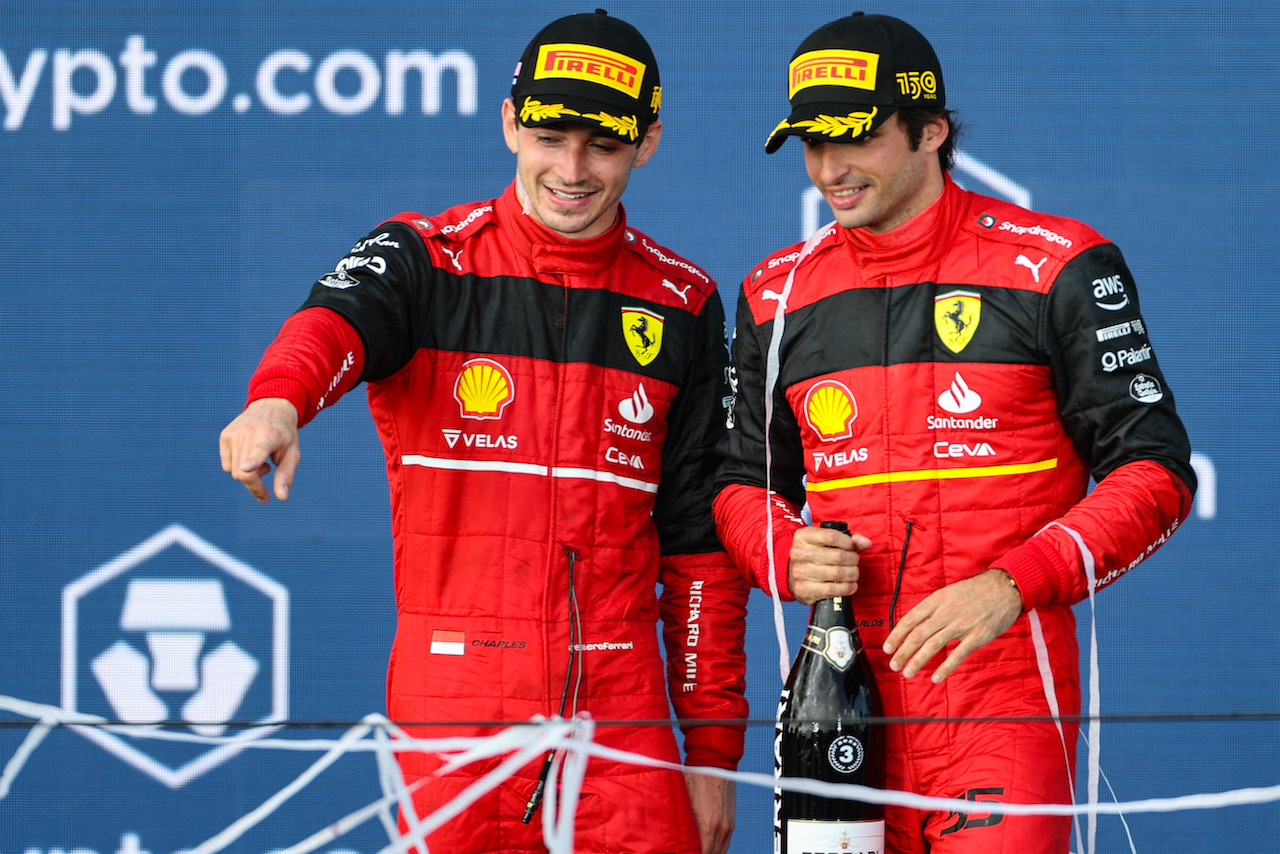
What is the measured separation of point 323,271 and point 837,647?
1.37 meters

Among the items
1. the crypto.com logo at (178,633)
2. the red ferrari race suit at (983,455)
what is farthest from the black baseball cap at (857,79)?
the crypto.com logo at (178,633)

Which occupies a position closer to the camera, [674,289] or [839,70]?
[839,70]

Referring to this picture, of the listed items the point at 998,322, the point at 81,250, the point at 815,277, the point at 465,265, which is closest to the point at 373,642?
the point at 81,250

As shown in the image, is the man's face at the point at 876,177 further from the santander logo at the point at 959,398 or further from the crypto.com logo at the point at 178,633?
the crypto.com logo at the point at 178,633

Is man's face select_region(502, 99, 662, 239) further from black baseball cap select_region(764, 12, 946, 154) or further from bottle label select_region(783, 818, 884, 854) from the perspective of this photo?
bottle label select_region(783, 818, 884, 854)

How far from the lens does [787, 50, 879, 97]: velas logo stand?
4.77 feet

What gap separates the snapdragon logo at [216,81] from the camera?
2434 mm

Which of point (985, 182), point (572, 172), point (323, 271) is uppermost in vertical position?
point (985, 182)

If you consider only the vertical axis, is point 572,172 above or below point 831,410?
above

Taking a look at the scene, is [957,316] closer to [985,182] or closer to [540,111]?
[540,111]

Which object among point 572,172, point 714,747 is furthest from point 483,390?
point 714,747

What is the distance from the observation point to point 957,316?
1.45 metres

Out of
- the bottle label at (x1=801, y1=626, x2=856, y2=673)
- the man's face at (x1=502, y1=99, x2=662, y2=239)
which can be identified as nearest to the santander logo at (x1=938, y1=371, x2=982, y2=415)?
the bottle label at (x1=801, y1=626, x2=856, y2=673)

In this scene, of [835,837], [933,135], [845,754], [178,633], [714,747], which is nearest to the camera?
[835,837]
